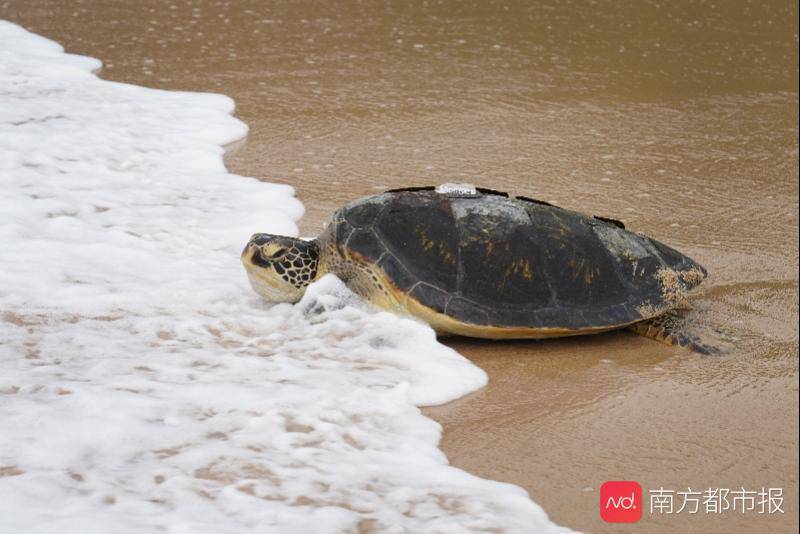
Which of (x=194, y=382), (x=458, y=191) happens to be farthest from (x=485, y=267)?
(x=194, y=382)

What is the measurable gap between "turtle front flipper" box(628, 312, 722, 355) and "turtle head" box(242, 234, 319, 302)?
1275 mm

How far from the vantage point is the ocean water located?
8.53 feet

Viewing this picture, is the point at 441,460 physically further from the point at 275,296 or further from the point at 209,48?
the point at 209,48

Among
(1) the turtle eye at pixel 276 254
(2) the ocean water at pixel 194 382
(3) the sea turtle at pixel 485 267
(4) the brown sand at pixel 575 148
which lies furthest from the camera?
(1) the turtle eye at pixel 276 254

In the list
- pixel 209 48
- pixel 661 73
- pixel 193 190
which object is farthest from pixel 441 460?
pixel 209 48

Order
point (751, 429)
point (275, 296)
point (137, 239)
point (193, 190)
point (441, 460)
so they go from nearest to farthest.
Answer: point (441, 460) < point (751, 429) < point (275, 296) < point (137, 239) < point (193, 190)

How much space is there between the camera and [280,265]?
3.86 meters

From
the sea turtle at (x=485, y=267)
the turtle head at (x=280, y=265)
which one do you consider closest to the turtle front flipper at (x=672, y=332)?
the sea turtle at (x=485, y=267)

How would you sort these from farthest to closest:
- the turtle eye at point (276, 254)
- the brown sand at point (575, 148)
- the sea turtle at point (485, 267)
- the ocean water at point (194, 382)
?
the turtle eye at point (276, 254)
the sea turtle at point (485, 267)
the brown sand at point (575, 148)
the ocean water at point (194, 382)

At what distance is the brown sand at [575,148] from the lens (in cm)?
308

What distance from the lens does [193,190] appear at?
207 inches

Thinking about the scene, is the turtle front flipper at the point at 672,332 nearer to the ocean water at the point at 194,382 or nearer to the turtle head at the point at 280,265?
the ocean water at the point at 194,382

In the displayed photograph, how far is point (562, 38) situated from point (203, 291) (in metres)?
5.13

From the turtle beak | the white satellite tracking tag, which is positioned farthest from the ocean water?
the white satellite tracking tag
